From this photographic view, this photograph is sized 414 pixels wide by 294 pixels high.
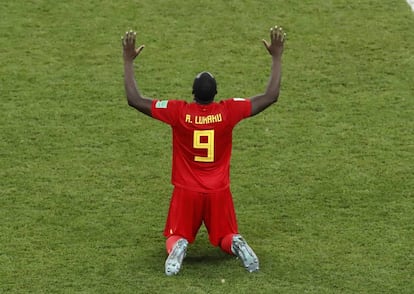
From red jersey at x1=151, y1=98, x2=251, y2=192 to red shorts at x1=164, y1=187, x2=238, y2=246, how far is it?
0.25 ft

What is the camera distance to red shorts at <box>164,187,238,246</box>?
1023 cm

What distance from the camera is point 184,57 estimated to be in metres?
14.2

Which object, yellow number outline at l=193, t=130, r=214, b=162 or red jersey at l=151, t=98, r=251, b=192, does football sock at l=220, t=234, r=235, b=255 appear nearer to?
red jersey at l=151, t=98, r=251, b=192

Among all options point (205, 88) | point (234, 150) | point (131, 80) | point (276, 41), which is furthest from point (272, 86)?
point (234, 150)

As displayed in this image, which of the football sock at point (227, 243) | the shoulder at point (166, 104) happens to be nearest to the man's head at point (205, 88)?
the shoulder at point (166, 104)

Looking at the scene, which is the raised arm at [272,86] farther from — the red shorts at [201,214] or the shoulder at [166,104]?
the red shorts at [201,214]

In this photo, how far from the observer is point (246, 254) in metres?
10.1

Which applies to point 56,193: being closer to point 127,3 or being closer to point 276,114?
point 276,114

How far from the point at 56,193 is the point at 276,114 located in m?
2.71

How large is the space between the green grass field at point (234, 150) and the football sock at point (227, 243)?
0.10 metres

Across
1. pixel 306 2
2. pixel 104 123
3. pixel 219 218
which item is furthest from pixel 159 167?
pixel 306 2

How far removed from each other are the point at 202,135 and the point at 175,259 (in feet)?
3.33

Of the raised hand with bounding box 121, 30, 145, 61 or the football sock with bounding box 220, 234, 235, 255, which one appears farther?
the football sock with bounding box 220, 234, 235, 255

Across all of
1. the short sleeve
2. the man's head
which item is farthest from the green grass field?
the man's head
